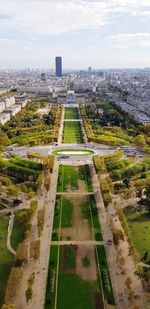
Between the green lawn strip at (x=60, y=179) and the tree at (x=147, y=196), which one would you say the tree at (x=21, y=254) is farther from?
the tree at (x=147, y=196)

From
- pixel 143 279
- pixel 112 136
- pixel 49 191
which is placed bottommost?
pixel 143 279

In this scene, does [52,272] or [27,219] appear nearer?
[52,272]

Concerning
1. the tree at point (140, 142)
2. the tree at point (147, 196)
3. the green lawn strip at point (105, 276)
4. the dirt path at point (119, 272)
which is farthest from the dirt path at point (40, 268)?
the tree at point (140, 142)

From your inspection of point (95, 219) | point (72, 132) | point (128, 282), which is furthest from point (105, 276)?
point (72, 132)

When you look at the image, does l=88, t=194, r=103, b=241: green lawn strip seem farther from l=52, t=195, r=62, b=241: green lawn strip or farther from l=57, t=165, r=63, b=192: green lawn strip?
l=57, t=165, r=63, b=192: green lawn strip

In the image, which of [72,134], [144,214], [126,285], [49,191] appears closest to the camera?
[126,285]

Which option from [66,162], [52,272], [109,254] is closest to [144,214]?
[109,254]

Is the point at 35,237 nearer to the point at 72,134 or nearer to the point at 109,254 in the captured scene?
the point at 109,254
